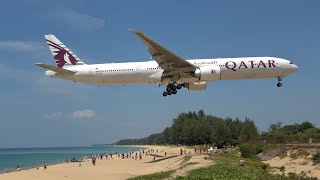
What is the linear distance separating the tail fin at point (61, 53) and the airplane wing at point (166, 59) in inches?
352

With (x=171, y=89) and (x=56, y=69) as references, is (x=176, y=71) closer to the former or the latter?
(x=171, y=89)

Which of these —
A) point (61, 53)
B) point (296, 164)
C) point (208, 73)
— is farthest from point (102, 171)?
point (208, 73)

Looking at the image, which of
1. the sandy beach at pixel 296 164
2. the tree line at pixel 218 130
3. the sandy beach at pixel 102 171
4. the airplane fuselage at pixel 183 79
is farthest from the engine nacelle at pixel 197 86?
the tree line at pixel 218 130

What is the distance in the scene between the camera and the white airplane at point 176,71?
124ft

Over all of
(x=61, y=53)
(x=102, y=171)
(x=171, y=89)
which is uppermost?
(x=61, y=53)

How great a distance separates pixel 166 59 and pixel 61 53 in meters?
12.5

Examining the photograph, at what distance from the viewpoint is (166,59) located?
37.5 metres

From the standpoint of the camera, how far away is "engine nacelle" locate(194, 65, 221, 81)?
1486 inches

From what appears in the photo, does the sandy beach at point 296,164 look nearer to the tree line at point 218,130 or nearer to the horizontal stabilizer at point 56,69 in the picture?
the horizontal stabilizer at point 56,69

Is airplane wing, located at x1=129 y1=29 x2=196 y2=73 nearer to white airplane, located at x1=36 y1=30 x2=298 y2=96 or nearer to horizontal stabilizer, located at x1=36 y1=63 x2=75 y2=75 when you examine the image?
white airplane, located at x1=36 y1=30 x2=298 y2=96

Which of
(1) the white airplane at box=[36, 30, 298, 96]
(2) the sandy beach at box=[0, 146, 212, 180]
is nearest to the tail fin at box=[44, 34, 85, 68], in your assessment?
(1) the white airplane at box=[36, 30, 298, 96]

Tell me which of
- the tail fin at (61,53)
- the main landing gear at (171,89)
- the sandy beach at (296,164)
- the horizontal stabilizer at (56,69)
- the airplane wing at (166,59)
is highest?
the tail fin at (61,53)

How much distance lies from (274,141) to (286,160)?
18529 mm

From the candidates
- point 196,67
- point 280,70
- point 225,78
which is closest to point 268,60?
point 280,70
